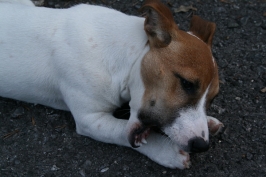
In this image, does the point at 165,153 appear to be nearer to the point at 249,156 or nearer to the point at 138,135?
the point at 138,135

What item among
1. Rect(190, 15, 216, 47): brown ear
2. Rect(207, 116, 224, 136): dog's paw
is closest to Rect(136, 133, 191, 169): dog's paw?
Rect(207, 116, 224, 136): dog's paw

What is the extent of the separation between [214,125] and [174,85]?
810 mm

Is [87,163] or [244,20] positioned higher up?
[244,20]

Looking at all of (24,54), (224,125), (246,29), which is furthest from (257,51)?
(24,54)

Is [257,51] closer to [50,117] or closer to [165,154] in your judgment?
[165,154]

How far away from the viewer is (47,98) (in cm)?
405

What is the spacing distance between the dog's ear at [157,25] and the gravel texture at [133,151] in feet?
3.23

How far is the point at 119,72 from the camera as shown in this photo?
11.8 ft

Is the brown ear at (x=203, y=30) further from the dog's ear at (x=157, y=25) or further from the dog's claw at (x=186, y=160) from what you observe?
the dog's claw at (x=186, y=160)

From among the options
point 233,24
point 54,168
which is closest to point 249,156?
point 54,168

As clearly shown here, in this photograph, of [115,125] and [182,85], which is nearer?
[182,85]

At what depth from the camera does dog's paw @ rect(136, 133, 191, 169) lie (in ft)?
11.5

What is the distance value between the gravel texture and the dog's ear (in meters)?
0.98

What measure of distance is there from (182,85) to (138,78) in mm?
384
